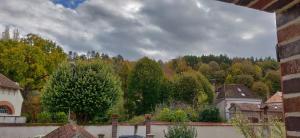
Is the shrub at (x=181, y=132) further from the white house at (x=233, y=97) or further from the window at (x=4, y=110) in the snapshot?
the white house at (x=233, y=97)

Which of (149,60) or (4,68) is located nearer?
(4,68)

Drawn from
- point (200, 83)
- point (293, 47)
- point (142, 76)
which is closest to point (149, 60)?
point (142, 76)

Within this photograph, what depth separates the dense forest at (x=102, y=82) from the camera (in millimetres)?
24797

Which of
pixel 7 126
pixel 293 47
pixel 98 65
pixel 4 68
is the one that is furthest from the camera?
pixel 4 68

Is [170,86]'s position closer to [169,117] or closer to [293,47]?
[169,117]

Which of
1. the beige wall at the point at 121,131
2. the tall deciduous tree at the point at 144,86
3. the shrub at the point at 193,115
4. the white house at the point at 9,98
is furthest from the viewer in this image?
the tall deciduous tree at the point at 144,86

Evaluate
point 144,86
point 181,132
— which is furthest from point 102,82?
point 144,86

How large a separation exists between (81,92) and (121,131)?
4673 millimetres

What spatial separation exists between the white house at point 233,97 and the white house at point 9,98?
23021mm

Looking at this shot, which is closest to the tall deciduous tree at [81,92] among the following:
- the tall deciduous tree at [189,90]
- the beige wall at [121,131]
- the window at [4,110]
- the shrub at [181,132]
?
the beige wall at [121,131]

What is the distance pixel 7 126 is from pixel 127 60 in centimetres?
3334

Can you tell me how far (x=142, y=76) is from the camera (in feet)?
134

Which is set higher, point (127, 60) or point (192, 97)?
point (127, 60)

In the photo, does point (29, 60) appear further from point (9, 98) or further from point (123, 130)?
point (123, 130)
